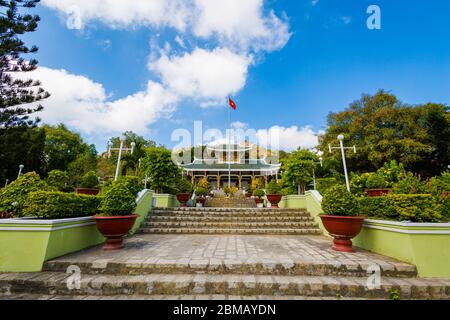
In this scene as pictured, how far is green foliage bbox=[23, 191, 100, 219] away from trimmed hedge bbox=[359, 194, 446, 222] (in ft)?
21.8

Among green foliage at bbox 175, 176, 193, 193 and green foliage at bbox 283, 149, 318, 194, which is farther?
green foliage at bbox 175, 176, 193, 193

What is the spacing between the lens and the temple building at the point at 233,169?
25.2 meters

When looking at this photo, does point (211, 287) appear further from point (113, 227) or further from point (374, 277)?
point (374, 277)

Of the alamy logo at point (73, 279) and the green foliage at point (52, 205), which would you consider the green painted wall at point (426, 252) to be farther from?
the green foliage at point (52, 205)

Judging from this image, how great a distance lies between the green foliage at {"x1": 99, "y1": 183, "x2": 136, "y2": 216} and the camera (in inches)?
160

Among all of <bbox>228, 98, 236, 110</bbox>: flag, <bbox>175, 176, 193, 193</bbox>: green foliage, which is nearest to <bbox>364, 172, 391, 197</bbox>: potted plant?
<bbox>175, 176, 193, 193</bbox>: green foliage

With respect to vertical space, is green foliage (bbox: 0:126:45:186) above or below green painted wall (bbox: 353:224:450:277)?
above

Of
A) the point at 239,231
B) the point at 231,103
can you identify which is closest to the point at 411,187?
the point at 239,231

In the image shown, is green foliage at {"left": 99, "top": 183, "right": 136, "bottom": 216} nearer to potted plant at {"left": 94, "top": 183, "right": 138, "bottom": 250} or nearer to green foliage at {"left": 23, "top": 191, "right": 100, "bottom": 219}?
potted plant at {"left": 94, "top": 183, "right": 138, "bottom": 250}

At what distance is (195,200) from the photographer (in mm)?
13164

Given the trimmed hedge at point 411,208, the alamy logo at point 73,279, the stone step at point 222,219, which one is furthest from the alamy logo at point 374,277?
the alamy logo at point 73,279

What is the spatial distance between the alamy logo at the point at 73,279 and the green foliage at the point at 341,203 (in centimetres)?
474

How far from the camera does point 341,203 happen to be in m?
4.13

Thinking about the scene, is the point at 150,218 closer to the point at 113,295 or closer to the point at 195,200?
the point at 113,295
